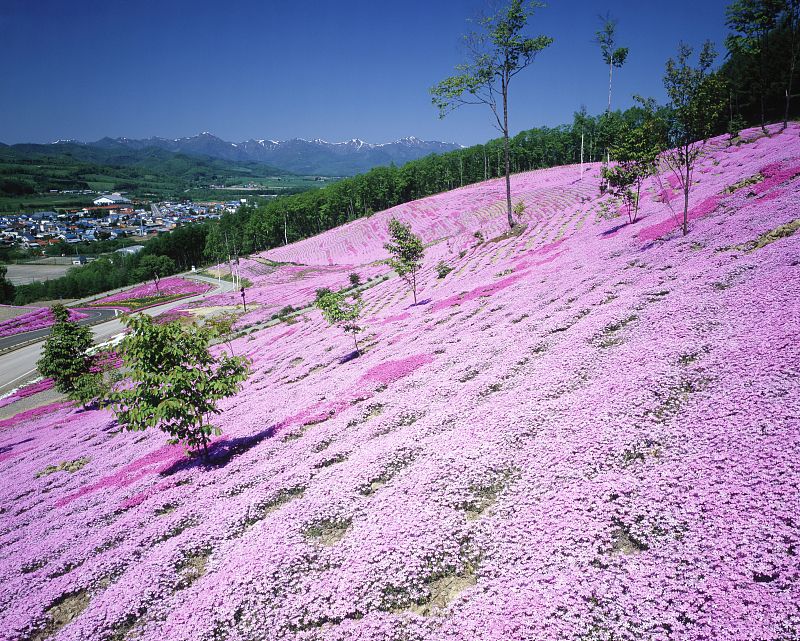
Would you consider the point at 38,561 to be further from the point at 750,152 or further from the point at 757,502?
the point at 750,152

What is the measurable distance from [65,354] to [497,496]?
36742 mm

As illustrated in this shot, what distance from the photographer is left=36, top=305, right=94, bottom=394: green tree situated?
3102cm

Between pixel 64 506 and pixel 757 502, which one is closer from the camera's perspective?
pixel 757 502

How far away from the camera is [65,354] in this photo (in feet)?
102

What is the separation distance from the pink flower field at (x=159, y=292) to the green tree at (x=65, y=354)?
6184cm

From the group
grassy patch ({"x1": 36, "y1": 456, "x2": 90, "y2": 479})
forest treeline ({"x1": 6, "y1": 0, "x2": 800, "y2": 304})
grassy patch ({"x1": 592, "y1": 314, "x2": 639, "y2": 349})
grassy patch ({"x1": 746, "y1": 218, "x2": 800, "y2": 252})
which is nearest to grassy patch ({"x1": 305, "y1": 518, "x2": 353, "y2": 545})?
grassy patch ({"x1": 592, "y1": 314, "x2": 639, "y2": 349})

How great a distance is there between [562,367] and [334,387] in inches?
397

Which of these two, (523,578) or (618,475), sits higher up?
(618,475)

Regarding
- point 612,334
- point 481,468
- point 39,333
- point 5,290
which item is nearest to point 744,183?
point 612,334

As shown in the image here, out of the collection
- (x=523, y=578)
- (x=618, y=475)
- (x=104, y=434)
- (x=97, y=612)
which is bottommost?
(x=104, y=434)

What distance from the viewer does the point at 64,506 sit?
14.1 meters

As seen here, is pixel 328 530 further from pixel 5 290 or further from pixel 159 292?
pixel 5 290

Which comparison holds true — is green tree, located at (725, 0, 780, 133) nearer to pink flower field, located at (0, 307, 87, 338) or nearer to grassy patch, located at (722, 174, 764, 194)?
grassy patch, located at (722, 174, 764, 194)

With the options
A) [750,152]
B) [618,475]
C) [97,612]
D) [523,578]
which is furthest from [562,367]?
[750,152]
